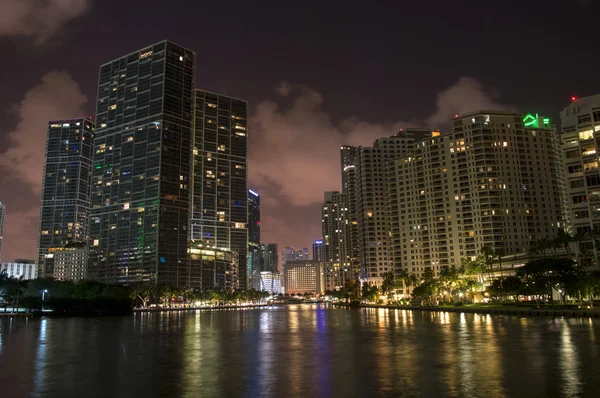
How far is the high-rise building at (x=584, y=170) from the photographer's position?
13700cm

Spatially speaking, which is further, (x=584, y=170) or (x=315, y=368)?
(x=584, y=170)

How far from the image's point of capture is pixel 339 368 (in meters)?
39.6

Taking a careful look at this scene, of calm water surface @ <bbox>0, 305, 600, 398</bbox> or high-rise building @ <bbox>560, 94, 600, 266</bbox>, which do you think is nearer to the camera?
calm water surface @ <bbox>0, 305, 600, 398</bbox>

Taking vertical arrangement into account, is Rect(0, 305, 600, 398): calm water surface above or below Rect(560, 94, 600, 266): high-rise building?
below

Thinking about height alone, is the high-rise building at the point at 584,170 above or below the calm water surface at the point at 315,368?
Answer: above

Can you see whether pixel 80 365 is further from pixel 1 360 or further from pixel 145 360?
pixel 1 360

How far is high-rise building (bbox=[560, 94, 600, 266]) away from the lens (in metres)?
137

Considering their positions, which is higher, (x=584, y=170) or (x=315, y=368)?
(x=584, y=170)

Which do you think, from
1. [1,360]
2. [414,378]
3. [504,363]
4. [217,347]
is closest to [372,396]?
[414,378]

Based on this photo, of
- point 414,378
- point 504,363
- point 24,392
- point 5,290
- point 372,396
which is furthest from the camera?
point 5,290

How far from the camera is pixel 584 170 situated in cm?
13988

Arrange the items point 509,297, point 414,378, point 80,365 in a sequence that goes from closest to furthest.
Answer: point 414,378
point 80,365
point 509,297

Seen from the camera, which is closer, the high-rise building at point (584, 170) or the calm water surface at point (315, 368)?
the calm water surface at point (315, 368)

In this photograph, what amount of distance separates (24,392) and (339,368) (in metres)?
22.5
